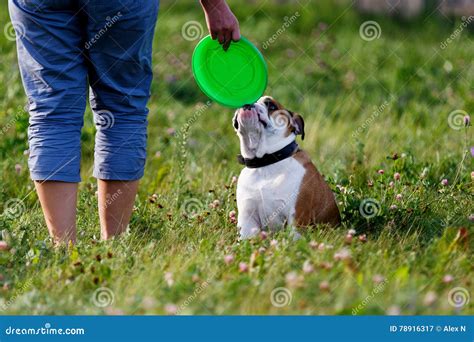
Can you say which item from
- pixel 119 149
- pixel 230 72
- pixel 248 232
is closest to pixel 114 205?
pixel 119 149

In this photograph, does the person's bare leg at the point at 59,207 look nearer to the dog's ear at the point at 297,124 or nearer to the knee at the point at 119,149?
the knee at the point at 119,149

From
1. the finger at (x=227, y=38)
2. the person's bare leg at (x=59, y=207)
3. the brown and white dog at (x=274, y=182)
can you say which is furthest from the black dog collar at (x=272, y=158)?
the person's bare leg at (x=59, y=207)

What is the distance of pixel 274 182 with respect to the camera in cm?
372

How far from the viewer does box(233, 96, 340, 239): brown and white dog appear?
12.1ft

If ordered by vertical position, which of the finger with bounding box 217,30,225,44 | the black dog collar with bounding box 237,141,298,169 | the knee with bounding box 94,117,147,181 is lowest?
the knee with bounding box 94,117,147,181

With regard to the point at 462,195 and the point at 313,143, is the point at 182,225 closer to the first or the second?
the point at 462,195

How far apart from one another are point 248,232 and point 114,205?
0.62 m

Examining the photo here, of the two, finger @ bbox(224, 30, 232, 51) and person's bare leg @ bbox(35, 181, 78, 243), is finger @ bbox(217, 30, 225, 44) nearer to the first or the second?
finger @ bbox(224, 30, 232, 51)

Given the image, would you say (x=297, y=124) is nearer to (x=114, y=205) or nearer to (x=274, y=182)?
(x=274, y=182)

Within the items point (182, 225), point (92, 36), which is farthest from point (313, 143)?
point (92, 36)

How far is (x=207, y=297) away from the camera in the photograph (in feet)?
9.43

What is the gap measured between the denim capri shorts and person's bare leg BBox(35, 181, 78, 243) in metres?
0.04

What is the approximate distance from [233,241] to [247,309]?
35.6 inches

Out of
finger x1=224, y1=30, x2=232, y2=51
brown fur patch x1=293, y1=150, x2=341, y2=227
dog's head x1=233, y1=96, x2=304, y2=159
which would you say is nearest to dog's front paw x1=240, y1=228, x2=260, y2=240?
brown fur patch x1=293, y1=150, x2=341, y2=227
